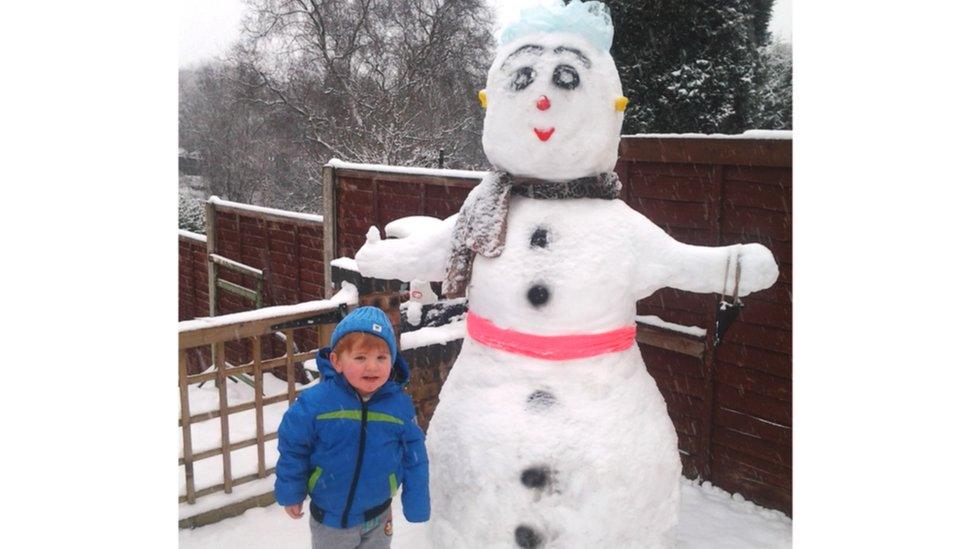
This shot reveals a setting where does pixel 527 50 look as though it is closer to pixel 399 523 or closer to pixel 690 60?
pixel 399 523

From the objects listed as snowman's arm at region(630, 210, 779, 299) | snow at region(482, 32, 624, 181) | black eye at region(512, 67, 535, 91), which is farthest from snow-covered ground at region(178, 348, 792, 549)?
black eye at region(512, 67, 535, 91)

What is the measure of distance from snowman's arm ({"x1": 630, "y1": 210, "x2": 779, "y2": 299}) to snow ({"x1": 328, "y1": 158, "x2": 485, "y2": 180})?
5.87ft

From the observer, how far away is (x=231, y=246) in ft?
17.0

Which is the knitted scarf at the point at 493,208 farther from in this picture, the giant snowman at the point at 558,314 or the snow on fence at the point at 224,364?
the snow on fence at the point at 224,364

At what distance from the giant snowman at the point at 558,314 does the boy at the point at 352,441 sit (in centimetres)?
19

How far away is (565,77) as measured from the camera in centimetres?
179

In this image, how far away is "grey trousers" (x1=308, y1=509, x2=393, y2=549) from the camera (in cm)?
177

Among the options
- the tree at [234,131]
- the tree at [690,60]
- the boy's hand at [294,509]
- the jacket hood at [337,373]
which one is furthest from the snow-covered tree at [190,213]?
the tree at [690,60]

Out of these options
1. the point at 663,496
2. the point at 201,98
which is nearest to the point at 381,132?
the point at 201,98

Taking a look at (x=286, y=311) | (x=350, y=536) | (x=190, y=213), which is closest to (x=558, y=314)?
(x=350, y=536)

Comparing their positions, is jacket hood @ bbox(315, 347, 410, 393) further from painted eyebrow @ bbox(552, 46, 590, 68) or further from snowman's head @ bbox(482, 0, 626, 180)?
painted eyebrow @ bbox(552, 46, 590, 68)
